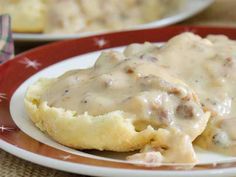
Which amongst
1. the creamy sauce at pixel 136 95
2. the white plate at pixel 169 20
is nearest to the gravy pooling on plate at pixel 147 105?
the creamy sauce at pixel 136 95

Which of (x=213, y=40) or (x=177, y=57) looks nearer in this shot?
(x=177, y=57)

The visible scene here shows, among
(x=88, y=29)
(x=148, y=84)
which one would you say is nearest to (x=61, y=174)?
(x=148, y=84)

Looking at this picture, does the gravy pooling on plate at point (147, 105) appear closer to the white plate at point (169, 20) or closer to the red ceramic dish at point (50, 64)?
the red ceramic dish at point (50, 64)

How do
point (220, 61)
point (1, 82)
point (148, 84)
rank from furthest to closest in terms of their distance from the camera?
point (1, 82) < point (220, 61) < point (148, 84)

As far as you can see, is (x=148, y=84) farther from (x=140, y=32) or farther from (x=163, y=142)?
(x=140, y=32)

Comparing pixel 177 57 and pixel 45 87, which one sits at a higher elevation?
pixel 177 57

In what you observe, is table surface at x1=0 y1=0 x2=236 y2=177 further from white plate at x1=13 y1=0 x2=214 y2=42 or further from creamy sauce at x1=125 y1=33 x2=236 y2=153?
creamy sauce at x1=125 y1=33 x2=236 y2=153
